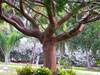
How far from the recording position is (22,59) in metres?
17.3

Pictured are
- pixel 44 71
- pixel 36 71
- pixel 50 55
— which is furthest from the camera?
→ pixel 50 55

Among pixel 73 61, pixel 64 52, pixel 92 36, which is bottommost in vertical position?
pixel 73 61

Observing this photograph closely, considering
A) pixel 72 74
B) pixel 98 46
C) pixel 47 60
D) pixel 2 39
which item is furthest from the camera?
pixel 98 46

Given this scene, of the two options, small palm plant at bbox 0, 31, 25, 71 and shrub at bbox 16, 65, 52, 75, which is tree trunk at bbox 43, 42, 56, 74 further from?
small palm plant at bbox 0, 31, 25, 71

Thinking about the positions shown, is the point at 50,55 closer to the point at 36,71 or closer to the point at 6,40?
the point at 36,71

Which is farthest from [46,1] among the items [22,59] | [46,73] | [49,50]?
[22,59]

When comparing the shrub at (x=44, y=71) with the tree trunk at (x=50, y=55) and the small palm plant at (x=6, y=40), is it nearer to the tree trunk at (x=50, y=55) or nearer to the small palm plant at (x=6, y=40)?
the tree trunk at (x=50, y=55)

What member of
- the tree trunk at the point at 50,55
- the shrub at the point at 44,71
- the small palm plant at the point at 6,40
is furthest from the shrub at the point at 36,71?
the small palm plant at the point at 6,40

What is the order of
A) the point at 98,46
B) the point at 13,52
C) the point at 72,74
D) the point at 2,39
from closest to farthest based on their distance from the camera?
the point at 72,74, the point at 2,39, the point at 98,46, the point at 13,52

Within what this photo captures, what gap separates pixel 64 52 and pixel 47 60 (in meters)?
11.3

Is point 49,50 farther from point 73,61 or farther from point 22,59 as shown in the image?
point 22,59

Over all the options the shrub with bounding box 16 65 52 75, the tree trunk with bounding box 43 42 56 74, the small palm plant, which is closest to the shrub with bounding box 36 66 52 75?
the shrub with bounding box 16 65 52 75

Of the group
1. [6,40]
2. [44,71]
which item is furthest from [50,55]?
[6,40]

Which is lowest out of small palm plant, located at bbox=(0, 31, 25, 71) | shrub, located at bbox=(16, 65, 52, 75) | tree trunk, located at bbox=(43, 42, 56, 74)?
shrub, located at bbox=(16, 65, 52, 75)
